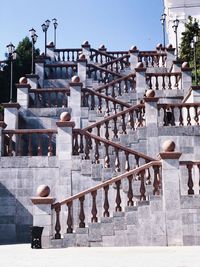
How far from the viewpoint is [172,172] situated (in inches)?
473

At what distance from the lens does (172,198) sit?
11.8m

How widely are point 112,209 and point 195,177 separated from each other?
3208mm

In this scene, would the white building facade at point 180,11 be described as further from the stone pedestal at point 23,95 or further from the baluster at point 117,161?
the baluster at point 117,161

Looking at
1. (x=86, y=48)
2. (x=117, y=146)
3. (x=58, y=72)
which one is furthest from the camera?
(x=86, y=48)

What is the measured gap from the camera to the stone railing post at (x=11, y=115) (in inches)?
711

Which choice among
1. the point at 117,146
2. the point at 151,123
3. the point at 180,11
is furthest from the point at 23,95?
the point at 180,11

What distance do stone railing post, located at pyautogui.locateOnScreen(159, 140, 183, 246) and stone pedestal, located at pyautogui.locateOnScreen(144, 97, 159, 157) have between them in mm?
3300

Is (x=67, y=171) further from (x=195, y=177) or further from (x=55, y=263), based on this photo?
(x=55, y=263)

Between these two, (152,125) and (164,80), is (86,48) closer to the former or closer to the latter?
(164,80)

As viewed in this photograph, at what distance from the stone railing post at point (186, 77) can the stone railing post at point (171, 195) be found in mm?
10108

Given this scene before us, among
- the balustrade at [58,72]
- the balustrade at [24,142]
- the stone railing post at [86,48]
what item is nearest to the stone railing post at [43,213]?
the balustrade at [24,142]

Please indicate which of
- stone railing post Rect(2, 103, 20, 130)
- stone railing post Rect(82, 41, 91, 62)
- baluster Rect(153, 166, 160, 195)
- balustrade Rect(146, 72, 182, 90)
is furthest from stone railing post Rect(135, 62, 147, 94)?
baluster Rect(153, 166, 160, 195)

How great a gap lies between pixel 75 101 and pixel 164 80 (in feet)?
18.0

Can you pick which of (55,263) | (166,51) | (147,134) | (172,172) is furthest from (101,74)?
(55,263)
